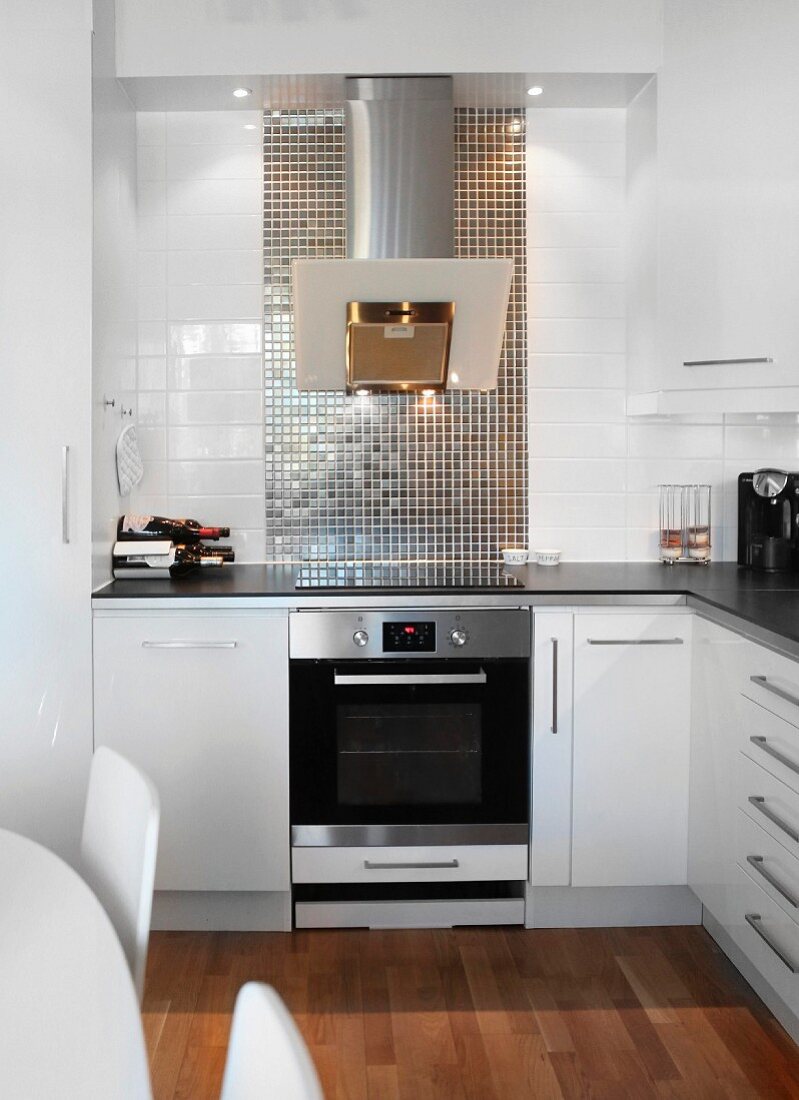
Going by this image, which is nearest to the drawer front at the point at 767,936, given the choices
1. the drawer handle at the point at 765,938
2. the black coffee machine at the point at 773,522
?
the drawer handle at the point at 765,938

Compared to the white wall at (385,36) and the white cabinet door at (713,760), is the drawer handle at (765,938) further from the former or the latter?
the white wall at (385,36)

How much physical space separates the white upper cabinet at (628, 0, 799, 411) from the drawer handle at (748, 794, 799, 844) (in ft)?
3.96

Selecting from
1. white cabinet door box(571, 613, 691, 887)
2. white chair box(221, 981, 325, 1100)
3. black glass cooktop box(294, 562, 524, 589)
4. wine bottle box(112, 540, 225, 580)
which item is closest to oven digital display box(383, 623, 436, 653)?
black glass cooktop box(294, 562, 524, 589)

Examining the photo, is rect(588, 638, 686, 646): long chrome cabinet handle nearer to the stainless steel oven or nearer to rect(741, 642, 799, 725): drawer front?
the stainless steel oven

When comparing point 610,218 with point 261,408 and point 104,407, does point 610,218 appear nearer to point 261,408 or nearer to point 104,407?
point 261,408

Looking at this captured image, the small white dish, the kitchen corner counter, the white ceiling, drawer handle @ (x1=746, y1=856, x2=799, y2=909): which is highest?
the white ceiling

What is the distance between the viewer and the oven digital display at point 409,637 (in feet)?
9.30

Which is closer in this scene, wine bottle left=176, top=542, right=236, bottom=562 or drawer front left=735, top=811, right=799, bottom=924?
drawer front left=735, top=811, right=799, bottom=924

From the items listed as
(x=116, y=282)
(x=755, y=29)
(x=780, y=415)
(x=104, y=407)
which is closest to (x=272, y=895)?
(x=104, y=407)

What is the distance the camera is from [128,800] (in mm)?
1450

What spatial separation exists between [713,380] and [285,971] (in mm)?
2014

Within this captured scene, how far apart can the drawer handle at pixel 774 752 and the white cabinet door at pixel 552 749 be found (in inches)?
22.5

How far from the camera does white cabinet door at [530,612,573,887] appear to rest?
2.86 meters

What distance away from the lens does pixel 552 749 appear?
288 cm
